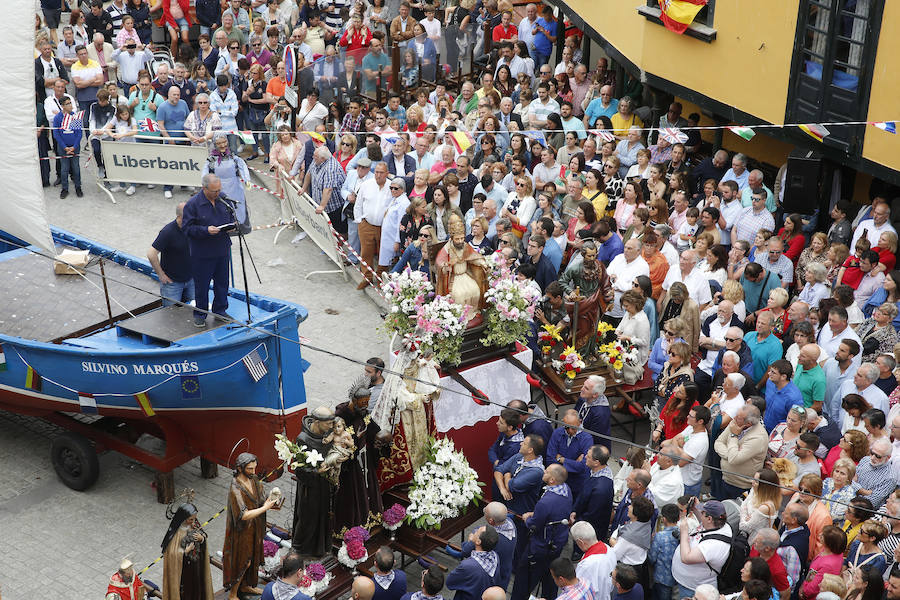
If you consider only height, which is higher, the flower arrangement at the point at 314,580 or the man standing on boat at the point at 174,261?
the man standing on boat at the point at 174,261

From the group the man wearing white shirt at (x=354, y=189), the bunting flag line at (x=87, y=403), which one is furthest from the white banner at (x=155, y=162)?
the bunting flag line at (x=87, y=403)

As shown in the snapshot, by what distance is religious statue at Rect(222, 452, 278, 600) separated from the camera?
29.3ft

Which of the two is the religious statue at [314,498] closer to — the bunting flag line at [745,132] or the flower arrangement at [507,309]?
the flower arrangement at [507,309]

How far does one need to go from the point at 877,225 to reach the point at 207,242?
7251mm

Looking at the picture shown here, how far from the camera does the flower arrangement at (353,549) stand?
9.29 metres

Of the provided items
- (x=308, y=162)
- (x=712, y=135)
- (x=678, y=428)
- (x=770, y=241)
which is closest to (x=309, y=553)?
(x=678, y=428)

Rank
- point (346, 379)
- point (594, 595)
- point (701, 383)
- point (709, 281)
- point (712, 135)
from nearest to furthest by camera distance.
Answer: point (594, 595) → point (701, 383) → point (709, 281) → point (346, 379) → point (712, 135)

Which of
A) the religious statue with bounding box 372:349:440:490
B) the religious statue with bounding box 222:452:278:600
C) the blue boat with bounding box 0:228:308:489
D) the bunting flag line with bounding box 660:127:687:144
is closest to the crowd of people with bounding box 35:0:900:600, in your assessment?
the bunting flag line with bounding box 660:127:687:144

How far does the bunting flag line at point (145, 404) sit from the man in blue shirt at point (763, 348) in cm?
598

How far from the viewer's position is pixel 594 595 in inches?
326

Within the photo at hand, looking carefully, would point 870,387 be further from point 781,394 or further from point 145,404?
point 145,404

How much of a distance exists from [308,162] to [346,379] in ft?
16.6

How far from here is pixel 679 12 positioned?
15.3m

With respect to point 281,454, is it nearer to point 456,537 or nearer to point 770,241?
point 456,537
